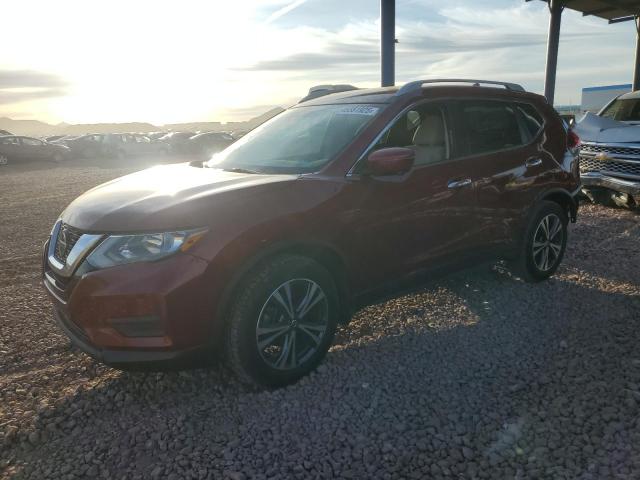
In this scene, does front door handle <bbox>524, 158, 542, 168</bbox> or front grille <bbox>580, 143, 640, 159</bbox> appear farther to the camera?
front grille <bbox>580, 143, 640, 159</bbox>

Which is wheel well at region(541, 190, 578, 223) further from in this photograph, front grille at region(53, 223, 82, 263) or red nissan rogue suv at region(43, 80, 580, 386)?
front grille at region(53, 223, 82, 263)

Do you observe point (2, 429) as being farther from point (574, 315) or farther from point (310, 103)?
point (574, 315)

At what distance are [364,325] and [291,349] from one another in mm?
1039

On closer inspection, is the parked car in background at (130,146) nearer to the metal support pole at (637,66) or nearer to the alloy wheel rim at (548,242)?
the metal support pole at (637,66)

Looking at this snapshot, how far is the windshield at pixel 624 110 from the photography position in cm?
864

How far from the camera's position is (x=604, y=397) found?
2914mm

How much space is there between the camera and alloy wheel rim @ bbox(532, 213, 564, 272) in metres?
4.74

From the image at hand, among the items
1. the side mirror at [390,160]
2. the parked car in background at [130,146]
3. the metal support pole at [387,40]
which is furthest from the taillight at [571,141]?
the parked car in background at [130,146]

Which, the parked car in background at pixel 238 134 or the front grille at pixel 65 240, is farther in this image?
the parked car in background at pixel 238 134

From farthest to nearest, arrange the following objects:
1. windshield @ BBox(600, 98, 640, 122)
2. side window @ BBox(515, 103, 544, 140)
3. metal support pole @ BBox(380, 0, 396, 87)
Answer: metal support pole @ BBox(380, 0, 396, 87), windshield @ BBox(600, 98, 640, 122), side window @ BBox(515, 103, 544, 140)

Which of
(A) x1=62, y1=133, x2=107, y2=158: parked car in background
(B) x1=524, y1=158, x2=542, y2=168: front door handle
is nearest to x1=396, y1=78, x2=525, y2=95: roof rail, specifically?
(B) x1=524, y1=158, x2=542, y2=168: front door handle

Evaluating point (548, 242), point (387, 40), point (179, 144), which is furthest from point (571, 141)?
point (179, 144)

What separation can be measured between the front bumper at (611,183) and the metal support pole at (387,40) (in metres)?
5.02

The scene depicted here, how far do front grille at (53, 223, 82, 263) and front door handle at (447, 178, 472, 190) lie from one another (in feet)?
8.35
